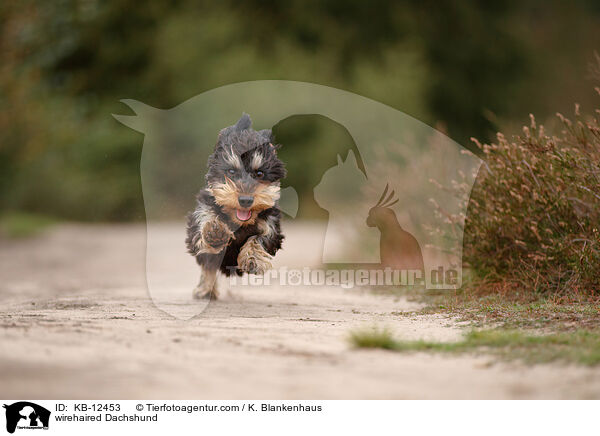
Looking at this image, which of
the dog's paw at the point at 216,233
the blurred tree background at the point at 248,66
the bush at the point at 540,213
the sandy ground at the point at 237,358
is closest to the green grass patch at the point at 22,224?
the blurred tree background at the point at 248,66

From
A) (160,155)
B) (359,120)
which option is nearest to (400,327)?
(160,155)

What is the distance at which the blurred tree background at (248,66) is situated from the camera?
20.9 metres

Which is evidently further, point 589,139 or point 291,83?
point 291,83

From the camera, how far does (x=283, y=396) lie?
3.54 m

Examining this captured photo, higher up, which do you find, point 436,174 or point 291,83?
point 291,83

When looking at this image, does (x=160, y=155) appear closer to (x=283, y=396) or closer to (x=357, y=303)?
(x=357, y=303)

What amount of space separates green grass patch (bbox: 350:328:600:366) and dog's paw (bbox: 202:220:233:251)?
7.20ft

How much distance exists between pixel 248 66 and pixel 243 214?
800 inches

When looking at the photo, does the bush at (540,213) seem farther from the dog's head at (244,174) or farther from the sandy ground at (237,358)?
the dog's head at (244,174)

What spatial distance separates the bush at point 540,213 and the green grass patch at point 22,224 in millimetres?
12610

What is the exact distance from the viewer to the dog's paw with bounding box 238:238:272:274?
660 cm

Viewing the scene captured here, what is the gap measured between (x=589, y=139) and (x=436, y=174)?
2909mm

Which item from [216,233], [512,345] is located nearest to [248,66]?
[216,233]

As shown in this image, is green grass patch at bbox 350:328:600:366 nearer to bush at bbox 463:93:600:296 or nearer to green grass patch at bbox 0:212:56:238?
bush at bbox 463:93:600:296
